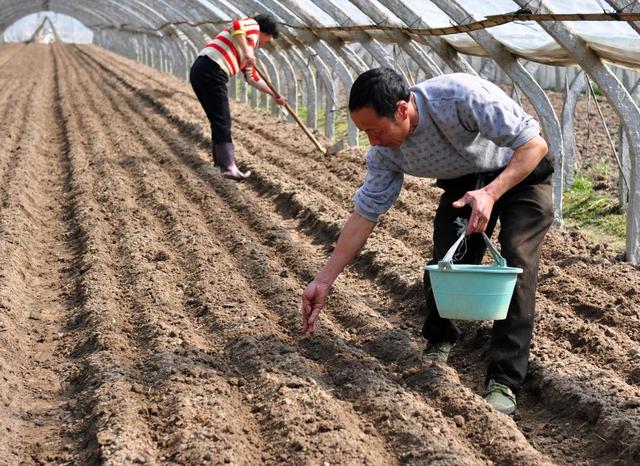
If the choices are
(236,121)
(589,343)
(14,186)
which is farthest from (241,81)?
(589,343)

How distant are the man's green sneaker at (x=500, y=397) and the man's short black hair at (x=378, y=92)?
1.14 meters

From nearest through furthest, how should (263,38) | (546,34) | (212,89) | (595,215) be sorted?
(546,34)
(595,215)
(212,89)
(263,38)

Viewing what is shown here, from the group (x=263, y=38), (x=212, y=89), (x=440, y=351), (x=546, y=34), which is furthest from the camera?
(x=263, y=38)

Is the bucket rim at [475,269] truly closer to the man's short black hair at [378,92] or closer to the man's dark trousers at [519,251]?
the man's dark trousers at [519,251]

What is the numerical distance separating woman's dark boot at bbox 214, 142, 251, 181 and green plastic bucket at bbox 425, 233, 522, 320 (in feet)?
17.7

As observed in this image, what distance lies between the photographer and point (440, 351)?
4.21 metres

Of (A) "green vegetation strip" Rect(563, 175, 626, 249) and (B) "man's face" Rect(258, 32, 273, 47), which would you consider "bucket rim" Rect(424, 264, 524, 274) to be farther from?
(B) "man's face" Rect(258, 32, 273, 47)

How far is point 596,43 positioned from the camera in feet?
19.8

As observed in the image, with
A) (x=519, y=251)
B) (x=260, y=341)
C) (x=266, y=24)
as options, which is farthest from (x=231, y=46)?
(x=519, y=251)

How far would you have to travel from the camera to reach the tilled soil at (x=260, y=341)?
3.44 metres

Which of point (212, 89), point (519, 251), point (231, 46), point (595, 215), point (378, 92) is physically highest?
point (378, 92)

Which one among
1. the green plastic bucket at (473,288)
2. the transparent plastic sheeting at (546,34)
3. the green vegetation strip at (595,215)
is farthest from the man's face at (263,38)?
the green plastic bucket at (473,288)

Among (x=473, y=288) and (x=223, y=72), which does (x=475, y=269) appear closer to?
(x=473, y=288)

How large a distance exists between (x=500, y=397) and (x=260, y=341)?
3.97ft
